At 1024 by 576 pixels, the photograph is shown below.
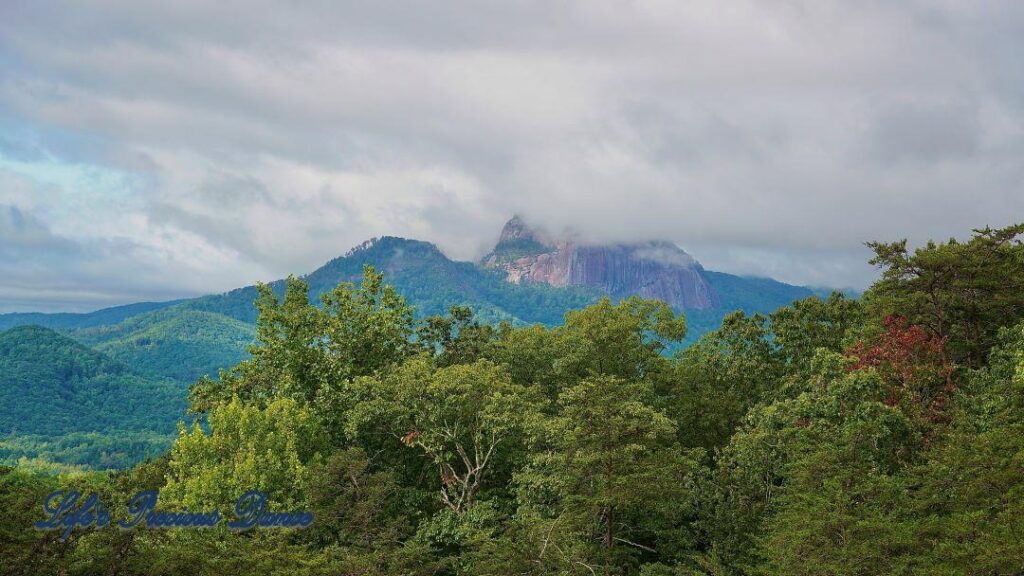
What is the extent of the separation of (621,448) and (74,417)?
636ft

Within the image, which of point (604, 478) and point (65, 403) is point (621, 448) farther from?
point (65, 403)

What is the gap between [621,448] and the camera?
76.1 feet

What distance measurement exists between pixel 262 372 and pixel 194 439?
10.2 metres

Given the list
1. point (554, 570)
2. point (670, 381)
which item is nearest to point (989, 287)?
point (670, 381)

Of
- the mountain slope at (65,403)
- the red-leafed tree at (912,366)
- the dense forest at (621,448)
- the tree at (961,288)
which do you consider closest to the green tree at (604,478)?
the dense forest at (621,448)

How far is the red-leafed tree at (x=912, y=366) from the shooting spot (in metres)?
23.0

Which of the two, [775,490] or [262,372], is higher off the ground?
[262,372]

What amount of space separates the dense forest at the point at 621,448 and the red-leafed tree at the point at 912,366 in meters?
0.12

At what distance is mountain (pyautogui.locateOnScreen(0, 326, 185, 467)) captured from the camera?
14312cm

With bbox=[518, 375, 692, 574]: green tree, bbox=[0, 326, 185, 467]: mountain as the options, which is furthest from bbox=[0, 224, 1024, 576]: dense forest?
bbox=[0, 326, 185, 467]: mountain

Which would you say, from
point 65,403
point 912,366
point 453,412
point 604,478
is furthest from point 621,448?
point 65,403

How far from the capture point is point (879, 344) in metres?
25.2

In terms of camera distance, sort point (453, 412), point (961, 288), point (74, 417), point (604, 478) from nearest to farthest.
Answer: point (604, 478) < point (961, 288) < point (453, 412) < point (74, 417)

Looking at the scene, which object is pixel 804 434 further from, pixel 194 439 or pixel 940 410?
pixel 194 439
